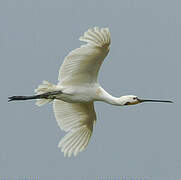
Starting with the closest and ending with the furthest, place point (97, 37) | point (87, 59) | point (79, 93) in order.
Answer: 1. point (97, 37)
2. point (87, 59)
3. point (79, 93)

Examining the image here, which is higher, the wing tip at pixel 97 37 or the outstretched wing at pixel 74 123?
the wing tip at pixel 97 37

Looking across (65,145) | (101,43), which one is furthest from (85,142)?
(101,43)

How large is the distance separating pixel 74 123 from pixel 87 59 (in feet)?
7.21

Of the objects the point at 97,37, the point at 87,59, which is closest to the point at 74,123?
the point at 87,59

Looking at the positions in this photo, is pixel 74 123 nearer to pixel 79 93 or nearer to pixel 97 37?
pixel 79 93

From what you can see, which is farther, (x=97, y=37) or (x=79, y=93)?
(x=79, y=93)

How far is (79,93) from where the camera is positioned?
1555 centimetres

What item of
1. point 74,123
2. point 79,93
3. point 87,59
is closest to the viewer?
point 87,59

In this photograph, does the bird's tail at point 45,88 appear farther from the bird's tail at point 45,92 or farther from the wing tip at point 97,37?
the wing tip at point 97,37

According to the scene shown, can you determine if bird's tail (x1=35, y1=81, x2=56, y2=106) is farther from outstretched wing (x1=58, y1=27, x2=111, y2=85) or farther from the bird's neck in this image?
the bird's neck

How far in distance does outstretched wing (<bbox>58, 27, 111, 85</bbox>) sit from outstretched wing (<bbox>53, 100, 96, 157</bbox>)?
3.20 feet

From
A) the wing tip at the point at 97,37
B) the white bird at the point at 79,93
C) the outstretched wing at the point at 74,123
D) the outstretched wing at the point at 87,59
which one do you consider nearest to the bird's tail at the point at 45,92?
the white bird at the point at 79,93

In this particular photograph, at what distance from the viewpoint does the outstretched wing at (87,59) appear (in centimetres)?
1446

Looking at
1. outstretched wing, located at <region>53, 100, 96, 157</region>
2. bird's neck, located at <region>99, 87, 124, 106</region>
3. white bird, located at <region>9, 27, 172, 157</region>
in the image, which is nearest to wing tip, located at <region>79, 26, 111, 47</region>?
white bird, located at <region>9, 27, 172, 157</region>
